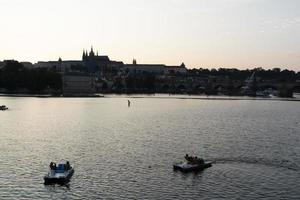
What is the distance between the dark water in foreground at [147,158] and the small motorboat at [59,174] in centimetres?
74

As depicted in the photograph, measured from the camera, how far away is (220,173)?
48500 mm

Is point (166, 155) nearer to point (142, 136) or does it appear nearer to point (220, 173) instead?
point (220, 173)

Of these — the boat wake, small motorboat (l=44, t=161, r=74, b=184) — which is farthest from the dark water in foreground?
small motorboat (l=44, t=161, r=74, b=184)

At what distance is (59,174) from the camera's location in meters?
43.9

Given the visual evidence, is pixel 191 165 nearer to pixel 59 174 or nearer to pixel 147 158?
pixel 147 158

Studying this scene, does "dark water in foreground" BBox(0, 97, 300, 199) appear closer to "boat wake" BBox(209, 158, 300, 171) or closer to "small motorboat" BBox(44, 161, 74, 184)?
"boat wake" BBox(209, 158, 300, 171)

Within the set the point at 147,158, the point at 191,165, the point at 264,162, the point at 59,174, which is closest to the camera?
the point at 59,174

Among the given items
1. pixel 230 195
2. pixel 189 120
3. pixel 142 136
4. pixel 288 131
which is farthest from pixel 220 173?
pixel 189 120

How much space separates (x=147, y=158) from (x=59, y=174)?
13.6m

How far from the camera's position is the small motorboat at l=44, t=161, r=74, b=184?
43.1m

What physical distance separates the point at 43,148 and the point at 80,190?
2163 centimetres

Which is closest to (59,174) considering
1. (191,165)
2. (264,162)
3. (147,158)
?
(191,165)

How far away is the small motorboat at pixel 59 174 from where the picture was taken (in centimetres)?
4312

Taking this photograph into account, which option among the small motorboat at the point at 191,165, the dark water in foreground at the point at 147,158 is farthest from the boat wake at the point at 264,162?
the small motorboat at the point at 191,165
